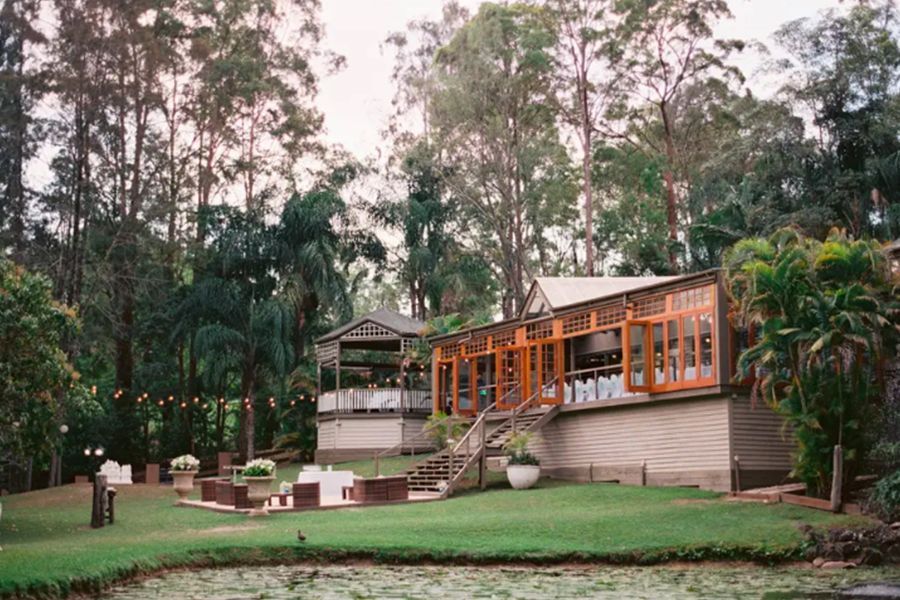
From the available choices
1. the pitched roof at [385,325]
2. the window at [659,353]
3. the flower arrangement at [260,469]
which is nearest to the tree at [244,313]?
the pitched roof at [385,325]

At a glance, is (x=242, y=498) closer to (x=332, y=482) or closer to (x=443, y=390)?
(x=332, y=482)

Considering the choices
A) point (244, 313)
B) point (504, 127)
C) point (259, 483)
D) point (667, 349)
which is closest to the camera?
point (259, 483)

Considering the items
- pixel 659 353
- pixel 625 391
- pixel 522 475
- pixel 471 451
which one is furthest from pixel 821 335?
pixel 471 451

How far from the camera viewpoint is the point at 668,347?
80.4 ft

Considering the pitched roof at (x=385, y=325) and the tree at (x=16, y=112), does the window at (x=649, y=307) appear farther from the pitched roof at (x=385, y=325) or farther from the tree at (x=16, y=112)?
the tree at (x=16, y=112)

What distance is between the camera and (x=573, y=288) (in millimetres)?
29750

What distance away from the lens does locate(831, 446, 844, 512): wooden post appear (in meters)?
18.8

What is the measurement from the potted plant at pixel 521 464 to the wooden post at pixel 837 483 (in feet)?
26.9

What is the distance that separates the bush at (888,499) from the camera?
56.2 ft

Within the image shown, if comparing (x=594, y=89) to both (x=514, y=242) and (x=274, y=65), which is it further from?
(x=274, y=65)

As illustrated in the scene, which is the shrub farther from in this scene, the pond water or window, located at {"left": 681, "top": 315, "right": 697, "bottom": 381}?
the pond water

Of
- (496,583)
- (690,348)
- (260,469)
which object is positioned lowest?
(496,583)

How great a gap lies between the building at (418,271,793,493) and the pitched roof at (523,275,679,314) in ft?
0.12

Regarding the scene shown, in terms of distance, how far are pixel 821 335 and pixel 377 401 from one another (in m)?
20.1
